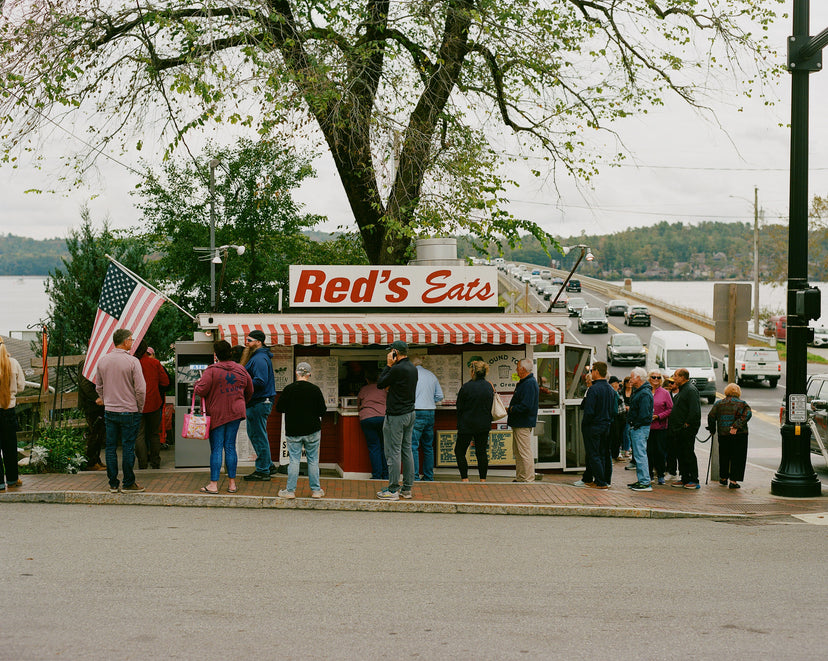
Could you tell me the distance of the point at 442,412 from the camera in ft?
43.5

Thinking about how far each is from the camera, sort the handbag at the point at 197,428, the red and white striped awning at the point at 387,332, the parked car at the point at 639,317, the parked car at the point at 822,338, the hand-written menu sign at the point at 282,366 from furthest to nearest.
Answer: the parked car at the point at 639,317
the parked car at the point at 822,338
the hand-written menu sign at the point at 282,366
the red and white striped awning at the point at 387,332
the handbag at the point at 197,428

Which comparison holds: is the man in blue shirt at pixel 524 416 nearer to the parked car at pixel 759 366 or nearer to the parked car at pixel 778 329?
the parked car at pixel 759 366

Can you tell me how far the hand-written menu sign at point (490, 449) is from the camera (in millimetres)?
13125

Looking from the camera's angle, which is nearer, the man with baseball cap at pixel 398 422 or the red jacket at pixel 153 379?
the man with baseball cap at pixel 398 422

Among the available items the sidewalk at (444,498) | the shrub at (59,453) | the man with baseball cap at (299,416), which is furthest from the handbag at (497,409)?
the shrub at (59,453)

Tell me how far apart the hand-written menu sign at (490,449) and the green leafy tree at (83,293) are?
14353mm

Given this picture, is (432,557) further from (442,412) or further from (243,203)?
(243,203)

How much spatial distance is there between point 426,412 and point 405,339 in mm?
1017

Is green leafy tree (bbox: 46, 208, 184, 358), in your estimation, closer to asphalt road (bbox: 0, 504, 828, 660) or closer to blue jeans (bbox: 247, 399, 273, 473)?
blue jeans (bbox: 247, 399, 273, 473)

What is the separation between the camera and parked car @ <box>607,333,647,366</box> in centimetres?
4553

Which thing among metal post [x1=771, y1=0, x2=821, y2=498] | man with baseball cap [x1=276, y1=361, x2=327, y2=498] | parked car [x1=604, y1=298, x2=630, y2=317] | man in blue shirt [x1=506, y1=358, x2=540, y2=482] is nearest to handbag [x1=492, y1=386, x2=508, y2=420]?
man in blue shirt [x1=506, y1=358, x2=540, y2=482]

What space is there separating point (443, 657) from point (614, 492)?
7.32 meters

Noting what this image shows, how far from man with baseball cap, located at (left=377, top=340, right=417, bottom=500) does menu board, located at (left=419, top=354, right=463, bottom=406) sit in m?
2.76

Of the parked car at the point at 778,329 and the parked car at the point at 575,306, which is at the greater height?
the parked car at the point at 575,306
